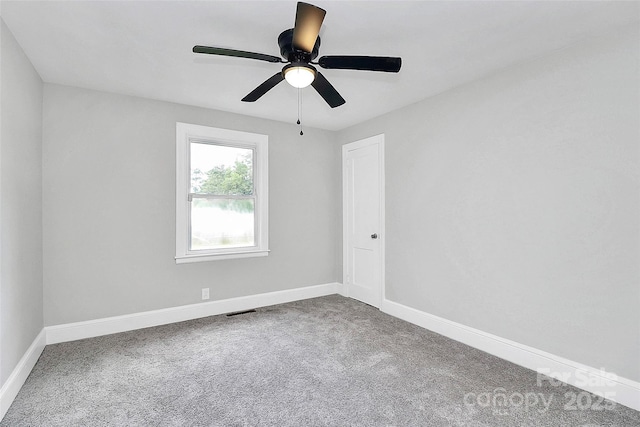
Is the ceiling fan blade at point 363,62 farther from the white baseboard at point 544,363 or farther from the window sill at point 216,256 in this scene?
the window sill at point 216,256

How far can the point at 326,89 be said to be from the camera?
2295 mm

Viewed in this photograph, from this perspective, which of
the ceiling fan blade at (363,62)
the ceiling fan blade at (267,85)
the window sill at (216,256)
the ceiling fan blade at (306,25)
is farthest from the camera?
the window sill at (216,256)

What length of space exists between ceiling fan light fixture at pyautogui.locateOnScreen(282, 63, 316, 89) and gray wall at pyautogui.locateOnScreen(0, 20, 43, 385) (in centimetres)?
182

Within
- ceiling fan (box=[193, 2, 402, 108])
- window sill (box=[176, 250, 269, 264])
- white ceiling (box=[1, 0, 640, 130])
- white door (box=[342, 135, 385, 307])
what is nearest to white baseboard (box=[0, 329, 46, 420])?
window sill (box=[176, 250, 269, 264])

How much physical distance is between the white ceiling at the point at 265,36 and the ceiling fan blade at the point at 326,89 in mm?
314

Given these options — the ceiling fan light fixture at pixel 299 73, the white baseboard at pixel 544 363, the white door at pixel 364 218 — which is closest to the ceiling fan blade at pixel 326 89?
the ceiling fan light fixture at pixel 299 73

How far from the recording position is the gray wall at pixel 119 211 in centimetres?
303

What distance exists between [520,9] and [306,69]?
4.44 ft

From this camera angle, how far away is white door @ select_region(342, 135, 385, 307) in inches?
159

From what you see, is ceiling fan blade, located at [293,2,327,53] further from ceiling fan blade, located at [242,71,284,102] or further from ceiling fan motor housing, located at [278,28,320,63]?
ceiling fan blade, located at [242,71,284,102]

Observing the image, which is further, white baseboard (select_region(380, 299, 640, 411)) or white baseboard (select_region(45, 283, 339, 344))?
white baseboard (select_region(45, 283, 339, 344))

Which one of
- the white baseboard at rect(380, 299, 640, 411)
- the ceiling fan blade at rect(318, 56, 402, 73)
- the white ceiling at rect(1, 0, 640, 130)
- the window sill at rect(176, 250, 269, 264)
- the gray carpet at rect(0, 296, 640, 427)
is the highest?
the white ceiling at rect(1, 0, 640, 130)

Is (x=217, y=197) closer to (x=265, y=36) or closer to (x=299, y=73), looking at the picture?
(x=265, y=36)

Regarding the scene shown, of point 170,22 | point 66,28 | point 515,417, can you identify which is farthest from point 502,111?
point 66,28
